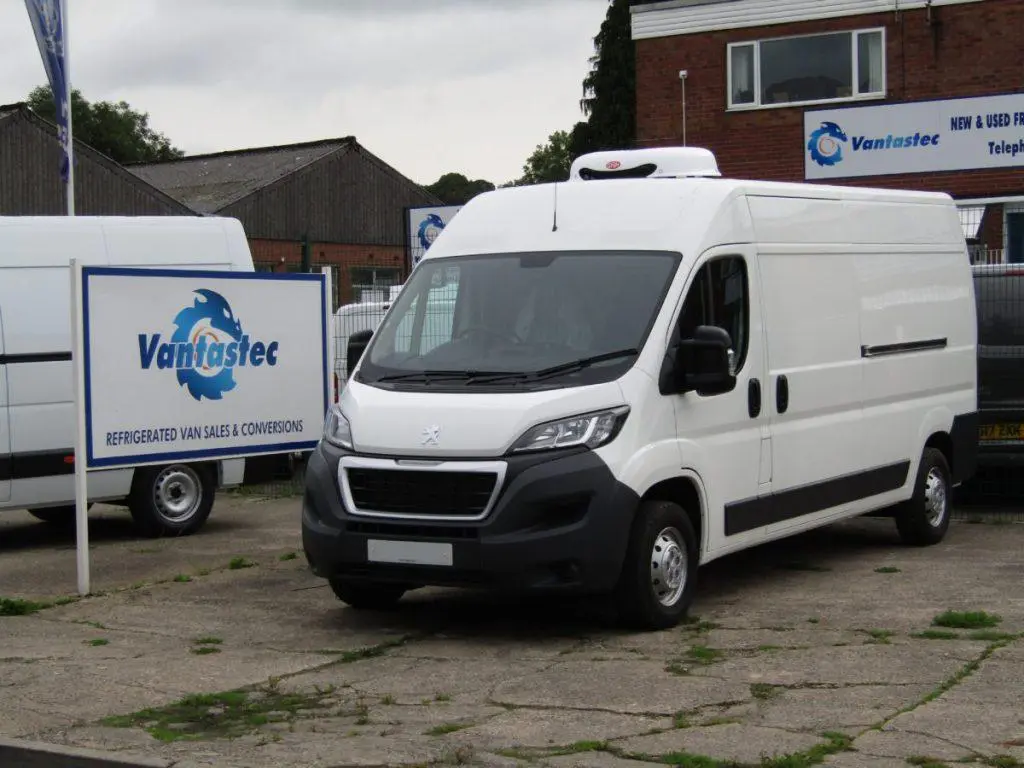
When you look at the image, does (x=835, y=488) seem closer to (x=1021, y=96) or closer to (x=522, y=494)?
(x=522, y=494)

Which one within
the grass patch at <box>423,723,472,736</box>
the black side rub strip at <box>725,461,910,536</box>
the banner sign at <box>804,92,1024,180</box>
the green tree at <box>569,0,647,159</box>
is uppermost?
the green tree at <box>569,0,647,159</box>

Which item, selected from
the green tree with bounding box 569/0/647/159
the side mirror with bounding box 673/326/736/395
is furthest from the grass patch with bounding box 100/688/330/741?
the green tree with bounding box 569/0/647/159

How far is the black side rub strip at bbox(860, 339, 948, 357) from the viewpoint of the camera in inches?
428

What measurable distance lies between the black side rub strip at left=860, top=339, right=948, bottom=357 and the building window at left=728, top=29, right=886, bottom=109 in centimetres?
1466

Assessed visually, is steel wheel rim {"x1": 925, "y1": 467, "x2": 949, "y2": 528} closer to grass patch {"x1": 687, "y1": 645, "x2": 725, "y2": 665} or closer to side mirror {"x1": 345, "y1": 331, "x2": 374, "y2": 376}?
grass patch {"x1": 687, "y1": 645, "x2": 725, "y2": 665}

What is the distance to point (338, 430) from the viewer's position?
29.7 feet

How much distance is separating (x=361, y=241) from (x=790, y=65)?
107 feet

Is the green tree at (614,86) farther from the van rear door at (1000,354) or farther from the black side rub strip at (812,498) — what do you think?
the black side rub strip at (812,498)

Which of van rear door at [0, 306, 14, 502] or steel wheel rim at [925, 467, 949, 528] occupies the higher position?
van rear door at [0, 306, 14, 502]

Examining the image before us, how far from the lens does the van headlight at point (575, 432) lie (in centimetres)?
834

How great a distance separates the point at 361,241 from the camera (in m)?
57.3

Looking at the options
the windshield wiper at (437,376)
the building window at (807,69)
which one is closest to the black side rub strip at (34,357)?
the windshield wiper at (437,376)

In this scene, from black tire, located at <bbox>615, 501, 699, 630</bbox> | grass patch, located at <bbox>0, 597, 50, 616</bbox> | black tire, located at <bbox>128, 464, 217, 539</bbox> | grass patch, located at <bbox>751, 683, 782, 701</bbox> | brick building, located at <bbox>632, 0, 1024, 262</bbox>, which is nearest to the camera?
grass patch, located at <bbox>751, 683, 782, 701</bbox>

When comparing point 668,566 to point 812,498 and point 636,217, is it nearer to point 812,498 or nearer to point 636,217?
point 812,498
